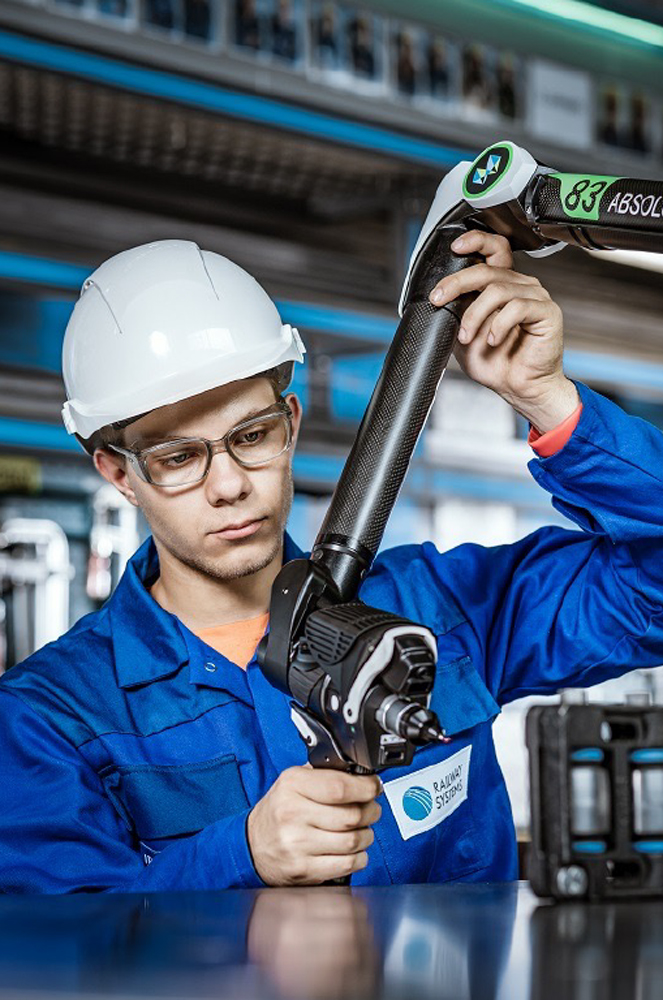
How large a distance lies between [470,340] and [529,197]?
181mm

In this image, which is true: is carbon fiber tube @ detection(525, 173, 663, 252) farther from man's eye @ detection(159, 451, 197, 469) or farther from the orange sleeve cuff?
man's eye @ detection(159, 451, 197, 469)

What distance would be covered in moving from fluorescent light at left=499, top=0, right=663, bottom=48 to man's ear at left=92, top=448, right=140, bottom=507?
1.67 meters

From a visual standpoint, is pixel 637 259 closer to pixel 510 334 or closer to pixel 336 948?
pixel 510 334

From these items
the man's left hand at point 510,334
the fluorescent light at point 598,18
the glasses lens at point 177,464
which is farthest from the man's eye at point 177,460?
the fluorescent light at point 598,18

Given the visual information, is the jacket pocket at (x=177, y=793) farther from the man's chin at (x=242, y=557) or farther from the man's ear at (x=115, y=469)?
the man's ear at (x=115, y=469)

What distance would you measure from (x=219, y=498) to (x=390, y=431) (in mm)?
405

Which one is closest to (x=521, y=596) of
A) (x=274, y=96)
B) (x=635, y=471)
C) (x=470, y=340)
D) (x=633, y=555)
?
(x=633, y=555)

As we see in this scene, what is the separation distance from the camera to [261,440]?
6.10 ft

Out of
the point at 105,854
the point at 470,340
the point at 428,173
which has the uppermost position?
the point at 428,173

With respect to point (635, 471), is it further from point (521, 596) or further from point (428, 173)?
point (428, 173)

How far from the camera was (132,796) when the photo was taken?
1722 millimetres

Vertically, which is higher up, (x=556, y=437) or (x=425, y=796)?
(x=556, y=437)

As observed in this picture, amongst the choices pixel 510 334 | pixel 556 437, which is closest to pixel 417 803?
pixel 556 437

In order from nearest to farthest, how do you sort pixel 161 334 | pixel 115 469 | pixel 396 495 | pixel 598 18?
pixel 396 495 → pixel 161 334 → pixel 115 469 → pixel 598 18
